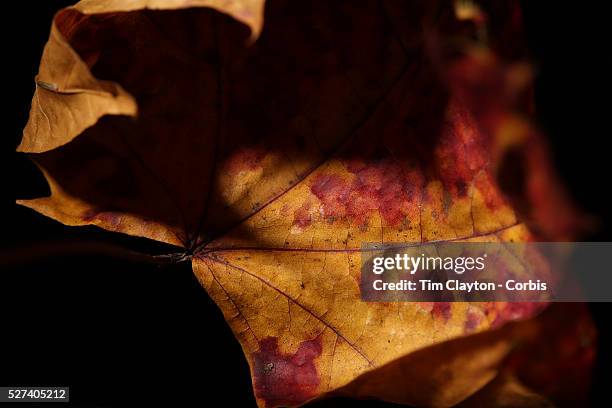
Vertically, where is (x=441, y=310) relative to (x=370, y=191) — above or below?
below

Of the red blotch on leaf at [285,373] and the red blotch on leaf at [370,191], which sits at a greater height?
the red blotch on leaf at [370,191]

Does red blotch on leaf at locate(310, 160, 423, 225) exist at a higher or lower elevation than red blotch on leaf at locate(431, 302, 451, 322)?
higher

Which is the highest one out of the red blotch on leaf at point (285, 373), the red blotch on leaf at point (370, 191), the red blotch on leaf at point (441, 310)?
the red blotch on leaf at point (370, 191)

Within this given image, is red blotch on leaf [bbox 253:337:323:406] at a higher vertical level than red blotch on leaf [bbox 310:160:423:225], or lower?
lower

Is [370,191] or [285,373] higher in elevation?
[370,191]

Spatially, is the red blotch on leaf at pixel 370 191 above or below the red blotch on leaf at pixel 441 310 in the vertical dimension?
above

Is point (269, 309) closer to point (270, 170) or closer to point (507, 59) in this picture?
point (270, 170)

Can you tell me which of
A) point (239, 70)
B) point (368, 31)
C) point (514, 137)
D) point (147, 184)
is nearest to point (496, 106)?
point (514, 137)

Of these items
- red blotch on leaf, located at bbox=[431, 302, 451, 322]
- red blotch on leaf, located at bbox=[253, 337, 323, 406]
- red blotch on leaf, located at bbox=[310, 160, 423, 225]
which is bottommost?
red blotch on leaf, located at bbox=[253, 337, 323, 406]
